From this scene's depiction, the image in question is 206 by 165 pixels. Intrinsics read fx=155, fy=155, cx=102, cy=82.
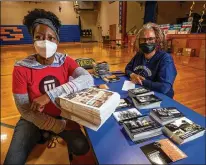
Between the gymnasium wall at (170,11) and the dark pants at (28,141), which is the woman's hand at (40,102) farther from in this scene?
the gymnasium wall at (170,11)

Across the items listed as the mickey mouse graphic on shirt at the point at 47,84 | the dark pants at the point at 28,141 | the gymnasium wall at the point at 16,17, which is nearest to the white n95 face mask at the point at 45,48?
the mickey mouse graphic on shirt at the point at 47,84

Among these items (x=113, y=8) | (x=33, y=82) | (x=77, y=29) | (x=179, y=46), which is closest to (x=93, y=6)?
(x=77, y=29)

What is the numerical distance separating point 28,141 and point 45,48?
0.63 m

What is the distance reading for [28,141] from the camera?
1022 mm

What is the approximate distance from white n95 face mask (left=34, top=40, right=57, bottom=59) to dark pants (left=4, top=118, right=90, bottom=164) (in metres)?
0.50

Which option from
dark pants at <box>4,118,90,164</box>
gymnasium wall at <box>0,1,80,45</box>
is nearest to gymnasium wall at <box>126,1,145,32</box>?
gymnasium wall at <box>0,1,80,45</box>

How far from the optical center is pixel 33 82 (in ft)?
3.50

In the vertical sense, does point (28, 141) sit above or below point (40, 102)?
below

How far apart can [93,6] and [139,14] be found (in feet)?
18.0

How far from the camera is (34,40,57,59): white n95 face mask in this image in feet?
3.40

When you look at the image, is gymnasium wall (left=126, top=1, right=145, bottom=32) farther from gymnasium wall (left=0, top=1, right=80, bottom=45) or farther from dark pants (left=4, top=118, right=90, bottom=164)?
dark pants (left=4, top=118, right=90, bottom=164)

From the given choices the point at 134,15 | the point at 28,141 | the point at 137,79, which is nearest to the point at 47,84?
the point at 28,141

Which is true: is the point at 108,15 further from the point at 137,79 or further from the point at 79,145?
the point at 79,145

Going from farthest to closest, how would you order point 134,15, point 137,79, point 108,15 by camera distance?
point 108,15 → point 134,15 → point 137,79
